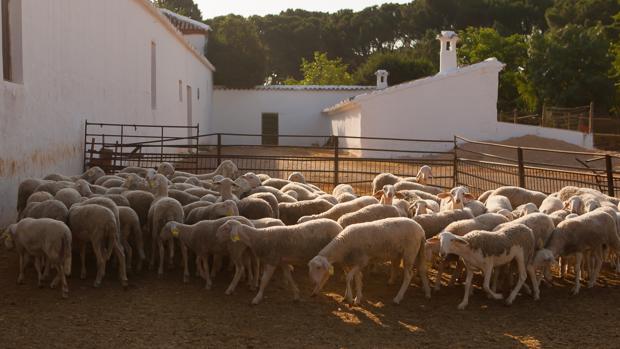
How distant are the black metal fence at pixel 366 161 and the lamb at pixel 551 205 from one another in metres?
0.96

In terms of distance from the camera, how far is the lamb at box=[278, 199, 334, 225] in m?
10.2

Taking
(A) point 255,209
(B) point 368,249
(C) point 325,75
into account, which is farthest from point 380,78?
(B) point 368,249

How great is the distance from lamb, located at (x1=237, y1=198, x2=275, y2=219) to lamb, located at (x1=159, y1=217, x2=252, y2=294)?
98 centimetres

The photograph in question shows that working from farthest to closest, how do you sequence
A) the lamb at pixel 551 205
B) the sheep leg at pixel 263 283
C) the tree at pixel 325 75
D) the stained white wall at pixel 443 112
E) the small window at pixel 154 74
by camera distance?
the tree at pixel 325 75
the stained white wall at pixel 443 112
the small window at pixel 154 74
the lamb at pixel 551 205
the sheep leg at pixel 263 283

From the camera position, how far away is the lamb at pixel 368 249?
25.0 feet

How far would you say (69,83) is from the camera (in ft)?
51.7

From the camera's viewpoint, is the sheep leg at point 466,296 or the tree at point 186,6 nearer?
the sheep leg at point 466,296

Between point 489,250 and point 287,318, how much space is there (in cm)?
220

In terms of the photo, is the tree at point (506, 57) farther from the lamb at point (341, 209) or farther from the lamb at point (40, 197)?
the lamb at point (40, 197)

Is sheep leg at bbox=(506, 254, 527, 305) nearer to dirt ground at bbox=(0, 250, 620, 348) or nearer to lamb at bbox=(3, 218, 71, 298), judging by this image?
dirt ground at bbox=(0, 250, 620, 348)

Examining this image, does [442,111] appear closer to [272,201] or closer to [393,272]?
[272,201]

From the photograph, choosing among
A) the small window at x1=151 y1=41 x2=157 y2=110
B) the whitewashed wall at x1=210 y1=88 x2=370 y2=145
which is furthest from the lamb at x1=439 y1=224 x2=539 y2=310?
the whitewashed wall at x1=210 y1=88 x2=370 y2=145

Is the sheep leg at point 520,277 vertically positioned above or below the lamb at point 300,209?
below

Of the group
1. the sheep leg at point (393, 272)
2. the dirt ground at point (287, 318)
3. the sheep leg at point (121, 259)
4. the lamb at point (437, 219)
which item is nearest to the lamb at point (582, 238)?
the dirt ground at point (287, 318)
